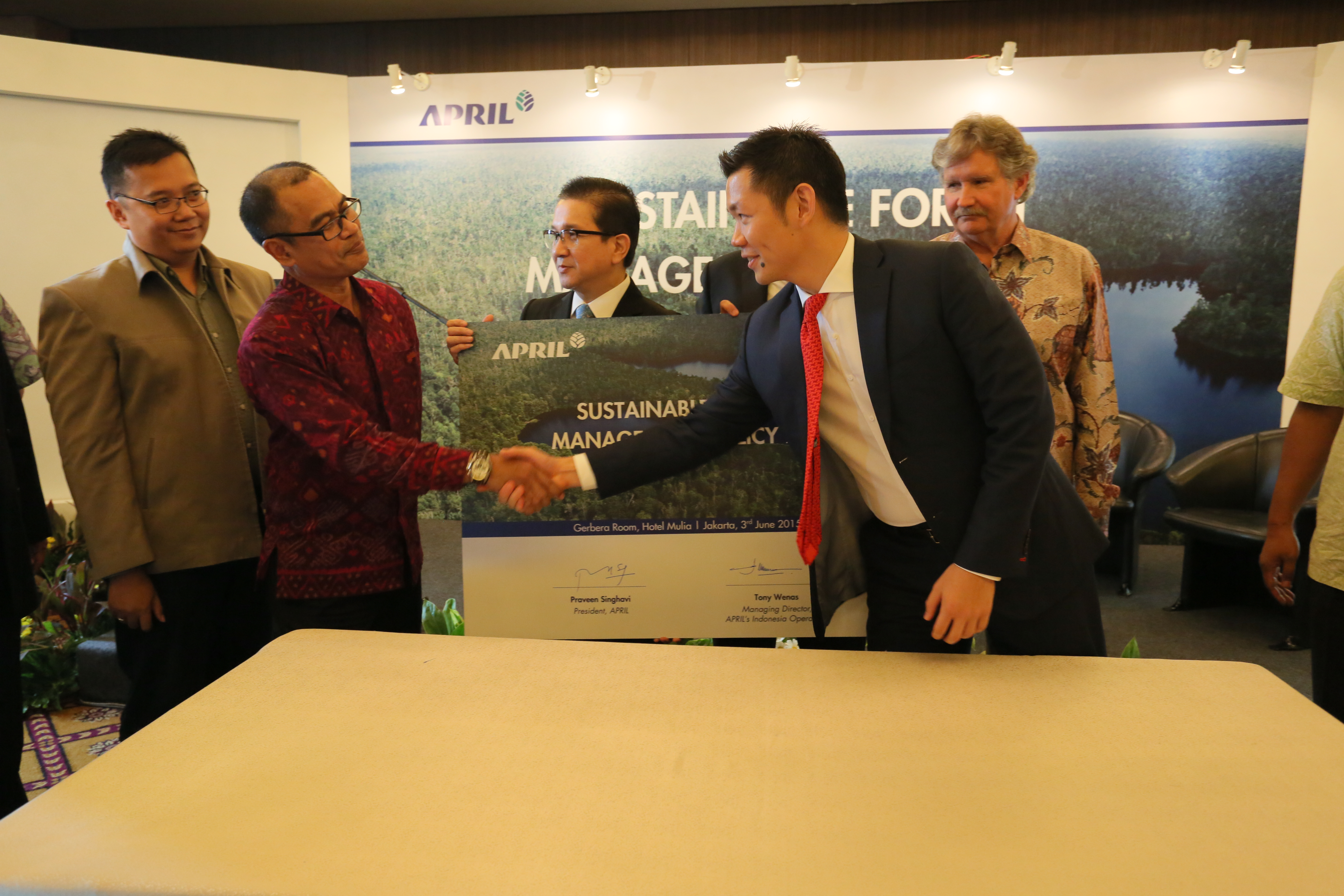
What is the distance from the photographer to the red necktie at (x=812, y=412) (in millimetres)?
1691

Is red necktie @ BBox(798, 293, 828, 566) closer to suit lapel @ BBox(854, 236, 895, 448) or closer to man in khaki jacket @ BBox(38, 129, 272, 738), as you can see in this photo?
suit lapel @ BBox(854, 236, 895, 448)

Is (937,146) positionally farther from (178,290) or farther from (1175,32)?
(1175,32)

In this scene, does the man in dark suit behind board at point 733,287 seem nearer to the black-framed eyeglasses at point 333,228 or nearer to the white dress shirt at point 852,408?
the white dress shirt at point 852,408

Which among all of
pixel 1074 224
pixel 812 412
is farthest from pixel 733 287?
pixel 1074 224

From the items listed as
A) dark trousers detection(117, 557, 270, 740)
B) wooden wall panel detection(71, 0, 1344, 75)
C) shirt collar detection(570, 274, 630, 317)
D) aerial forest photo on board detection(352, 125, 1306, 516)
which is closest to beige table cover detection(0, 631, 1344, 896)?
dark trousers detection(117, 557, 270, 740)

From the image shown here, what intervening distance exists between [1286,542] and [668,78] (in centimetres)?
473

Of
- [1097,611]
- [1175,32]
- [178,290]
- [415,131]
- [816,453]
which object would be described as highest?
[1175,32]

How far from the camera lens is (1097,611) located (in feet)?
5.81

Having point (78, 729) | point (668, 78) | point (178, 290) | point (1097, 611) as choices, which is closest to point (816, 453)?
point (1097, 611)

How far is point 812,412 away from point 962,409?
28 centimetres

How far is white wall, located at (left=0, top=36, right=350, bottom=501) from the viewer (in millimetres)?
5004

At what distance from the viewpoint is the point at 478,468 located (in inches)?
75.6

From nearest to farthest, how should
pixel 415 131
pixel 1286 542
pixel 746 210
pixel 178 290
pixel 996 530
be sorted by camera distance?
pixel 996 530, pixel 746 210, pixel 1286 542, pixel 178 290, pixel 415 131

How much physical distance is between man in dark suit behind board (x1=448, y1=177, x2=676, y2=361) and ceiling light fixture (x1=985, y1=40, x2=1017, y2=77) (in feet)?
12.5
